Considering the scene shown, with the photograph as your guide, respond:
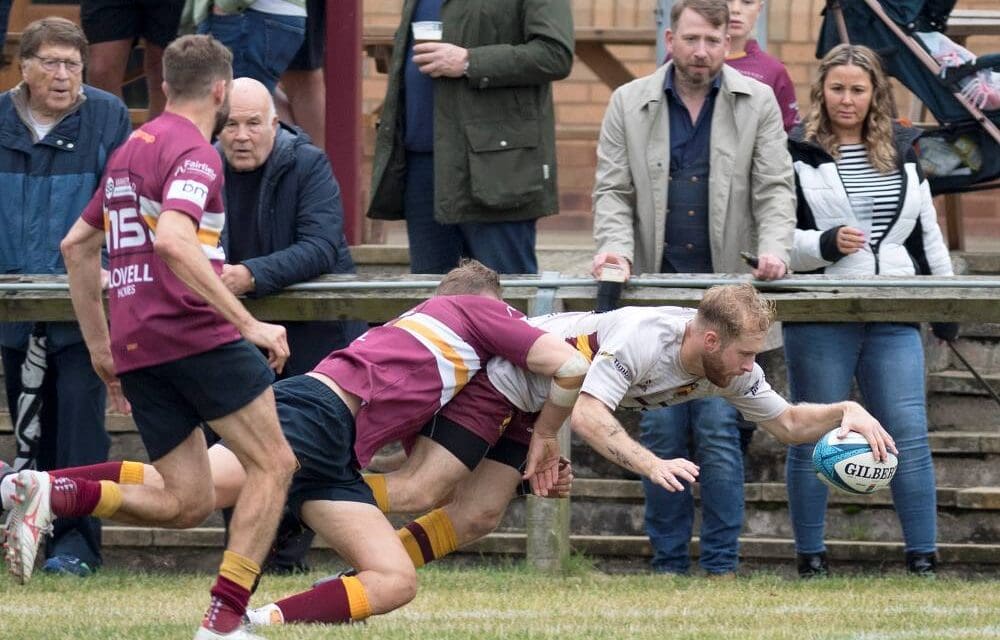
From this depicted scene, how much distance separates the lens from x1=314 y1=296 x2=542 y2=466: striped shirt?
22.6 ft

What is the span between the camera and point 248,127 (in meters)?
8.52

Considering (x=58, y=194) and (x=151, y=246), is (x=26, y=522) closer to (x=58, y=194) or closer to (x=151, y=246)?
(x=151, y=246)

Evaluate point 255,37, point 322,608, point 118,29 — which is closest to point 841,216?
point 255,37

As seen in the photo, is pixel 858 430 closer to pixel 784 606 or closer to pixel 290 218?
pixel 784 606

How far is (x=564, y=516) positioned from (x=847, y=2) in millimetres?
3152

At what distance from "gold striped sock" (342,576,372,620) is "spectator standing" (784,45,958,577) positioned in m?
2.35

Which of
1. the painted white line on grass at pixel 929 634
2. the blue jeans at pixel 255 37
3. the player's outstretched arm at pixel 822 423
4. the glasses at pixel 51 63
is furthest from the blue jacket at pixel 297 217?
the painted white line on grass at pixel 929 634

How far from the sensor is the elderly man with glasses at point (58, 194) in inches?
339

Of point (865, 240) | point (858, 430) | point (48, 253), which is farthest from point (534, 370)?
point (48, 253)

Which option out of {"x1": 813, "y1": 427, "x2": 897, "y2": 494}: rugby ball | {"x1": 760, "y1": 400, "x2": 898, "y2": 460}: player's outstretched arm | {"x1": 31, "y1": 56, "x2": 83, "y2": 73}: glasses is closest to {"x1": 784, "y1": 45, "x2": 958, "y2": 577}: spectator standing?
{"x1": 760, "y1": 400, "x2": 898, "y2": 460}: player's outstretched arm

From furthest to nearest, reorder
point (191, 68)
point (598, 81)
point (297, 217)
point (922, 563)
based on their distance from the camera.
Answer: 1. point (598, 81)
2. point (297, 217)
3. point (922, 563)
4. point (191, 68)

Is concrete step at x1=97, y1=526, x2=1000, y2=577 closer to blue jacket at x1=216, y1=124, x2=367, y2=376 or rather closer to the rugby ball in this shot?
blue jacket at x1=216, y1=124, x2=367, y2=376

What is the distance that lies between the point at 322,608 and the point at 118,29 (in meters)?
4.62

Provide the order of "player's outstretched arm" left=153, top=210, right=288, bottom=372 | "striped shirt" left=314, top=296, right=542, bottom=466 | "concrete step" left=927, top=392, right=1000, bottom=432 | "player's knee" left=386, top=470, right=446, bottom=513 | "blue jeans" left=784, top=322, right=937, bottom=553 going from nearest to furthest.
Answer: "player's outstretched arm" left=153, top=210, right=288, bottom=372 < "striped shirt" left=314, top=296, right=542, bottom=466 < "player's knee" left=386, top=470, right=446, bottom=513 < "blue jeans" left=784, top=322, right=937, bottom=553 < "concrete step" left=927, top=392, right=1000, bottom=432
